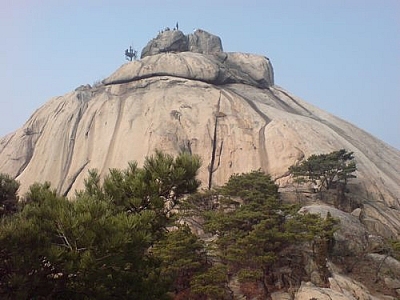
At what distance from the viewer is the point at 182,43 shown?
32.0m

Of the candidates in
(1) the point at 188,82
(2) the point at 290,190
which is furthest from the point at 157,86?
(2) the point at 290,190

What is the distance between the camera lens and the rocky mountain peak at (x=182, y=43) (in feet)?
103

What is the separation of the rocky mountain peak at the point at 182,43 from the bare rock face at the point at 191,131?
33cm

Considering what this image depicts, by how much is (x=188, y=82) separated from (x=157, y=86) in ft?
6.59

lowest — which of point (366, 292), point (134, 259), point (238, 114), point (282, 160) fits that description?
point (366, 292)

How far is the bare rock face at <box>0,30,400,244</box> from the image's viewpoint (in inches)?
926

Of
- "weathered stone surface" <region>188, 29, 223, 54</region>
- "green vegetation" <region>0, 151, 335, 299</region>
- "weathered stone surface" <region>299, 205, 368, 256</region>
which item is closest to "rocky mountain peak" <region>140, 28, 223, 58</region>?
"weathered stone surface" <region>188, 29, 223, 54</region>

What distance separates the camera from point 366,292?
532 inches

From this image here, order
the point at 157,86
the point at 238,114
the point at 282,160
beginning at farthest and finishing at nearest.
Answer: the point at 157,86
the point at 238,114
the point at 282,160

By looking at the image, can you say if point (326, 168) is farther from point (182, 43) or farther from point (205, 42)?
point (205, 42)

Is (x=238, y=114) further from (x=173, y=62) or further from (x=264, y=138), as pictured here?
(x=173, y=62)

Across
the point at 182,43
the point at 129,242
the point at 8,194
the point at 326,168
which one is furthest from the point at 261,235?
the point at 182,43

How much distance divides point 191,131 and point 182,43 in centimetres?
1010

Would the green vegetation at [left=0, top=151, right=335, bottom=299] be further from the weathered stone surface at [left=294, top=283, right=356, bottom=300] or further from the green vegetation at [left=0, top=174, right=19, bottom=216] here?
the weathered stone surface at [left=294, top=283, right=356, bottom=300]
